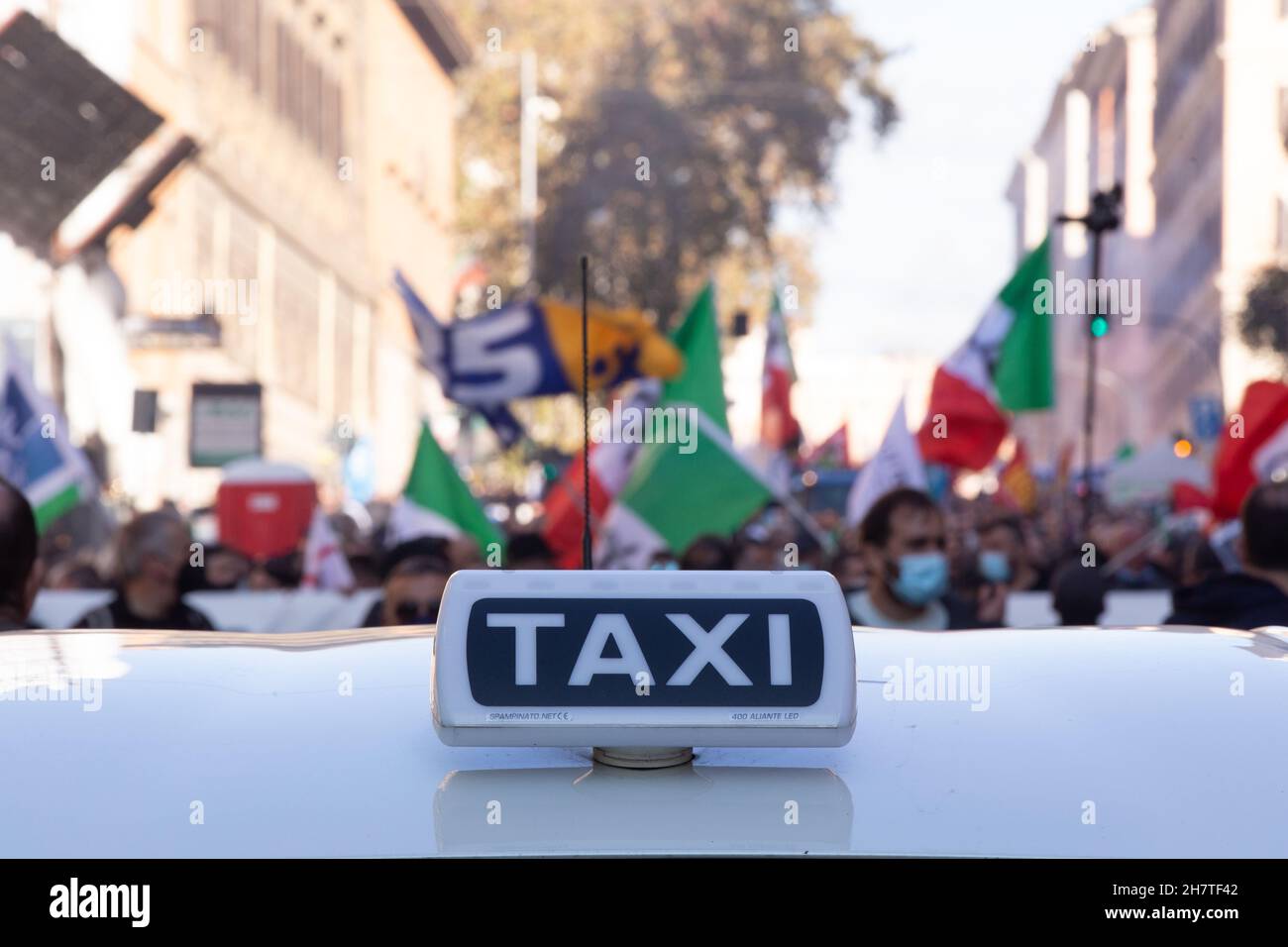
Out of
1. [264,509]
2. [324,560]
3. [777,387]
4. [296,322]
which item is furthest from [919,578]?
[296,322]

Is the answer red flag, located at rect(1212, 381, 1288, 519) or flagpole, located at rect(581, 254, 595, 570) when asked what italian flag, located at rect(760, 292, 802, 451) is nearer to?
red flag, located at rect(1212, 381, 1288, 519)

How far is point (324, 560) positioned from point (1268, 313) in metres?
29.5

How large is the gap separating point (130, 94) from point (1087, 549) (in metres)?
13.2

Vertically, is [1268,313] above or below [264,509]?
above

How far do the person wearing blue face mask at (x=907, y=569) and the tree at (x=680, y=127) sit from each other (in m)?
34.9

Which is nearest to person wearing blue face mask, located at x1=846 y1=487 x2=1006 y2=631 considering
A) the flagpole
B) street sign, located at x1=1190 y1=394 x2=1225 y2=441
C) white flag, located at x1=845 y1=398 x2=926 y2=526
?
the flagpole

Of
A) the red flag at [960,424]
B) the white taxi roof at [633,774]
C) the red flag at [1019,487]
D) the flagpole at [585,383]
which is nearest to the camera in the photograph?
the white taxi roof at [633,774]

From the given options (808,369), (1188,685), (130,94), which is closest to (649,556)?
(1188,685)

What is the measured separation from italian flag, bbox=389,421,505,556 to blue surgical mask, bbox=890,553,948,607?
491 cm

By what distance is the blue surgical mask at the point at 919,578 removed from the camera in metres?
6.29

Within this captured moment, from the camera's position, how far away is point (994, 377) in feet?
46.6

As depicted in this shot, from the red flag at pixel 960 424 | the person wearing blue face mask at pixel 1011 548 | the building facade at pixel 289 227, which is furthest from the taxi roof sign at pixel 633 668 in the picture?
the building facade at pixel 289 227

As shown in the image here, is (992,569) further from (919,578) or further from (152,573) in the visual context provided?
(152,573)

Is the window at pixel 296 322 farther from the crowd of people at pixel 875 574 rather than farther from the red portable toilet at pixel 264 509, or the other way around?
the crowd of people at pixel 875 574
